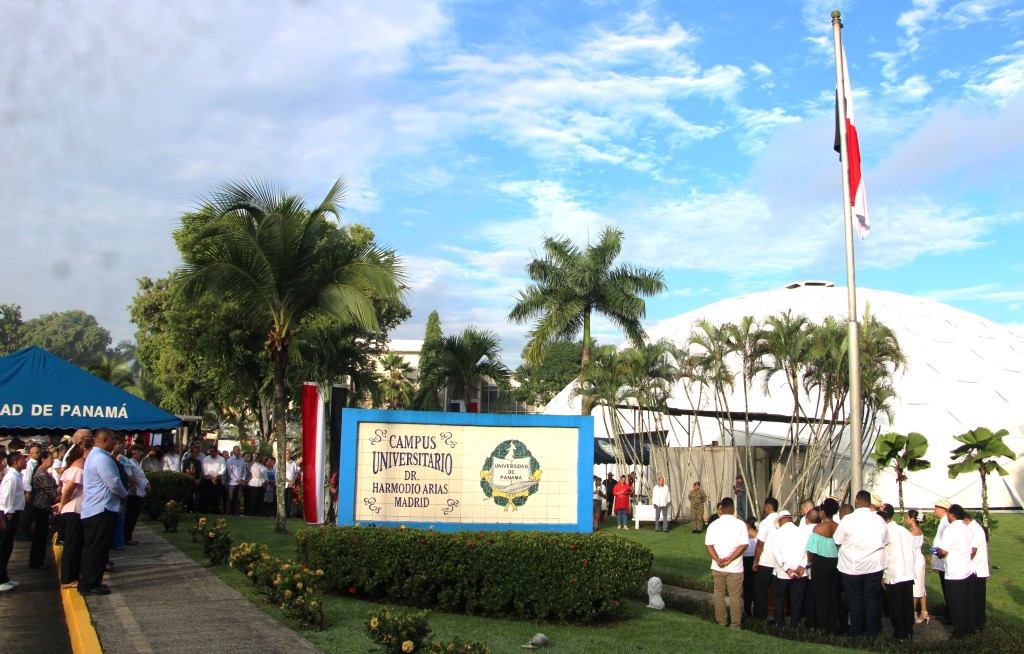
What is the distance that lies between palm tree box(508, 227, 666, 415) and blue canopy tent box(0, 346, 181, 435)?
14842 millimetres

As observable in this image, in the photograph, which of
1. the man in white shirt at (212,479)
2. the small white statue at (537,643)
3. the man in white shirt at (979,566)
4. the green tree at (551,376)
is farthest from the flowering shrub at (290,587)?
the green tree at (551,376)

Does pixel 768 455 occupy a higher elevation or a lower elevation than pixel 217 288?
lower

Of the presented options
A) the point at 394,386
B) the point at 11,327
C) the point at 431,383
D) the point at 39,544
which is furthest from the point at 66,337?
the point at 39,544

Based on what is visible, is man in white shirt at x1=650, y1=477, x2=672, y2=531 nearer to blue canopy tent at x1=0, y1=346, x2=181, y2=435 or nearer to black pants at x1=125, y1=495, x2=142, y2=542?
blue canopy tent at x1=0, y1=346, x2=181, y2=435

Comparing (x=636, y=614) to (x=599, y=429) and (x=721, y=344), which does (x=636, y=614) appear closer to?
(x=721, y=344)

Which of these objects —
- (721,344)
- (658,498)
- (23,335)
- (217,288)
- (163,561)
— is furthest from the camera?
(23,335)

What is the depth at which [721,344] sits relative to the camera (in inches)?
1043

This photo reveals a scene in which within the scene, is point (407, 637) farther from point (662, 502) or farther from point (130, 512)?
point (662, 502)

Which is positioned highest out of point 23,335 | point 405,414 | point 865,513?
point 23,335

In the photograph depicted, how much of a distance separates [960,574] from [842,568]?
2019 millimetres

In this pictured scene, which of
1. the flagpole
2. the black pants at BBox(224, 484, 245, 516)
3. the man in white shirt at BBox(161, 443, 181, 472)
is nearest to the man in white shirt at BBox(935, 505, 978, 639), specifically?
the flagpole

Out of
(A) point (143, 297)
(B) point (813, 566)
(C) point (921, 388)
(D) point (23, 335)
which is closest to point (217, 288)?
(B) point (813, 566)

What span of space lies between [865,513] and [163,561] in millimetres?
8703

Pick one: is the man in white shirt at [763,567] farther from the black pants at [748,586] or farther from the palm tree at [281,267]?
the palm tree at [281,267]
